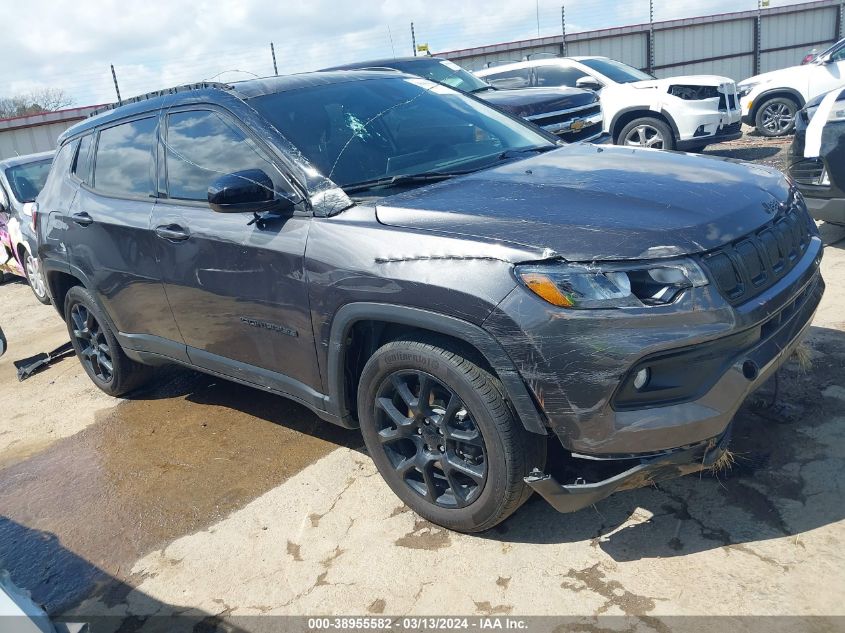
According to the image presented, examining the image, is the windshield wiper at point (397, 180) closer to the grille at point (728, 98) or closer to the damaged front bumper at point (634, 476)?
the damaged front bumper at point (634, 476)

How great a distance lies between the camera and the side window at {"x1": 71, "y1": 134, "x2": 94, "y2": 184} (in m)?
4.48

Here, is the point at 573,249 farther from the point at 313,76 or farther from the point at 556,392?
the point at 313,76

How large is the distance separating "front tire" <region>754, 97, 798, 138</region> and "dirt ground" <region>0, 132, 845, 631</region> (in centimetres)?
873

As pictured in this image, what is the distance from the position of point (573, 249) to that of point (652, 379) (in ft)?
1.62

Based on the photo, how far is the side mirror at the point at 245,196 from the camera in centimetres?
297

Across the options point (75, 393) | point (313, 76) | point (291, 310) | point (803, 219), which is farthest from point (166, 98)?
point (803, 219)

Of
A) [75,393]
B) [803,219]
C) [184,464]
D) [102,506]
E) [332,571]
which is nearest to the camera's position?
[332,571]

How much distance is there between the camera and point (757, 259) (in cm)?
256

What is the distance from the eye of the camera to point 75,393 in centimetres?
526


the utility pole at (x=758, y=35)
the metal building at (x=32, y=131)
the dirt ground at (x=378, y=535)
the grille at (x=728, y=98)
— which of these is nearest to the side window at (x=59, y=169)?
the dirt ground at (x=378, y=535)

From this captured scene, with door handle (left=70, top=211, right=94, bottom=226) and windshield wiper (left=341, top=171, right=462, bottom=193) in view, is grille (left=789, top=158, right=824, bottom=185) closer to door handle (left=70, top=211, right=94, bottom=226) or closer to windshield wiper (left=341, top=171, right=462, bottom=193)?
windshield wiper (left=341, top=171, right=462, bottom=193)

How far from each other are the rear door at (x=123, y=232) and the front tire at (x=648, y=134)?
24.4 feet

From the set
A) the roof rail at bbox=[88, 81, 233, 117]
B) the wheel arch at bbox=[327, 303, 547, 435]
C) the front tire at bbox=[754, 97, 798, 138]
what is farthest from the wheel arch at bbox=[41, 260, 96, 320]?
the front tire at bbox=[754, 97, 798, 138]

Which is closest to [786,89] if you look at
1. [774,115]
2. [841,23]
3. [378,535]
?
[774,115]
